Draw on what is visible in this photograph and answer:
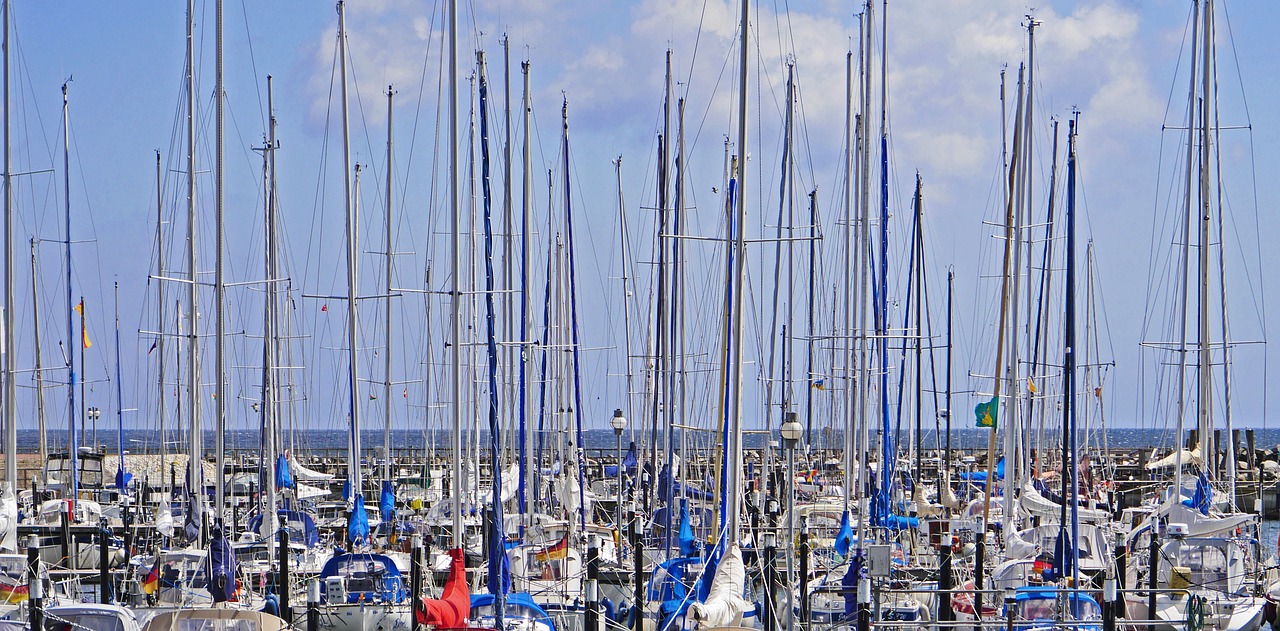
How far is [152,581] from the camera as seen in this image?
26438mm

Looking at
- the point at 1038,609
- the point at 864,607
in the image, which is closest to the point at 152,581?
the point at 864,607

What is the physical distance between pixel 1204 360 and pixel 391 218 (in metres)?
18.6

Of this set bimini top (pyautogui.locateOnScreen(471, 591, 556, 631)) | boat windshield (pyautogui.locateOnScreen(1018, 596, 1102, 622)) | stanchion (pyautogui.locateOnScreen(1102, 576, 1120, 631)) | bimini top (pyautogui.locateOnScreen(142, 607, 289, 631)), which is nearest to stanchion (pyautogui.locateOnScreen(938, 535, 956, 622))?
boat windshield (pyautogui.locateOnScreen(1018, 596, 1102, 622))

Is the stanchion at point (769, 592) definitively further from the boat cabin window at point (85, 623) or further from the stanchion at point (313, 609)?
the boat cabin window at point (85, 623)

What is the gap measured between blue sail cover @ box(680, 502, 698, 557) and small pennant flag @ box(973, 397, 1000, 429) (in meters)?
7.02

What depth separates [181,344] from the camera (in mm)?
43281

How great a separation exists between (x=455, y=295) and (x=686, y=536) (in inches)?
319

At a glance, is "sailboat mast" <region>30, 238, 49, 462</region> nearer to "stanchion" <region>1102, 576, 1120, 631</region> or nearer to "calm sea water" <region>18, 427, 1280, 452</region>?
"calm sea water" <region>18, 427, 1280, 452</region>

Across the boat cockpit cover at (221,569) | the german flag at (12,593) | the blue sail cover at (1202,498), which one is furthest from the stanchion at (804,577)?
the blue sail cover at (1202,498)

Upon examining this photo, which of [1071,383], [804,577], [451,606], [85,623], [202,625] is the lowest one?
[202,625]

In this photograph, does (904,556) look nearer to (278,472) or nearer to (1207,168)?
(1207,168)

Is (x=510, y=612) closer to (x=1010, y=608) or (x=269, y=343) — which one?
(x=1010, y=608)

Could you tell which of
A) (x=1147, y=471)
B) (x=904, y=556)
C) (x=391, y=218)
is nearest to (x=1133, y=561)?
(x=904, y=556)

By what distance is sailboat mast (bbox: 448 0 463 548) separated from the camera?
68.3ft
